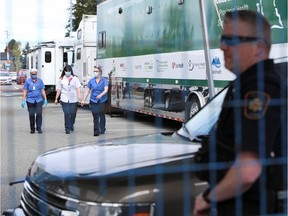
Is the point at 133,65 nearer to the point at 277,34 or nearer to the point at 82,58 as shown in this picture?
the point at 82,58

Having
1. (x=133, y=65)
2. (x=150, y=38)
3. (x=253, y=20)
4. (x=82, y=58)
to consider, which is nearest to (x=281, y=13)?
(x=150, y=38)

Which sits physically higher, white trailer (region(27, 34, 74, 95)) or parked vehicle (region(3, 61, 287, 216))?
white trailer (region(27, 34, 74, 95))

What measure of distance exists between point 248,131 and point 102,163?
3.76 feet

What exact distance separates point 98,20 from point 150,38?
19.0 ft

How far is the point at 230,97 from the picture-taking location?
2414 millimetres

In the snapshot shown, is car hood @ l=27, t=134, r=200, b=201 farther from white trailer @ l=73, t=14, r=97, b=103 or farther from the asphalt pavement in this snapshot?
white trailer @ l=73, t=14, r=97, b=103

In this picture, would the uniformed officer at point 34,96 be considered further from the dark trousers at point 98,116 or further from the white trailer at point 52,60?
the white trailer at point 52,60

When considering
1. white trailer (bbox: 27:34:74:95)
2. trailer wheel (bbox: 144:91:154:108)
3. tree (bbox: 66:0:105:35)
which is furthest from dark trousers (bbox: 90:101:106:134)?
white trailer (bbox: 27:34:74:95)

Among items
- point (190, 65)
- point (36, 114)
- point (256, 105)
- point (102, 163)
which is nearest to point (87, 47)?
point (36, 114)

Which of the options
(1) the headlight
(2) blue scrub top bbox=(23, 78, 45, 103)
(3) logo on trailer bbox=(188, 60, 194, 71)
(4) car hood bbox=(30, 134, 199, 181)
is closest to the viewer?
(1) the headlight

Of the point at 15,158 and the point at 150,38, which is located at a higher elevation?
the point at 150,38

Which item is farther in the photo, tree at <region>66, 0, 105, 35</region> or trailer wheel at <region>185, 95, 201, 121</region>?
trailer wheel at <region>185, 95, 201, 121</region>

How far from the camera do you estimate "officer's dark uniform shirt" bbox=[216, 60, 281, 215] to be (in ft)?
6.91

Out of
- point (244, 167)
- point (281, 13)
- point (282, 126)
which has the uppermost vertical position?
point (281, 13)
